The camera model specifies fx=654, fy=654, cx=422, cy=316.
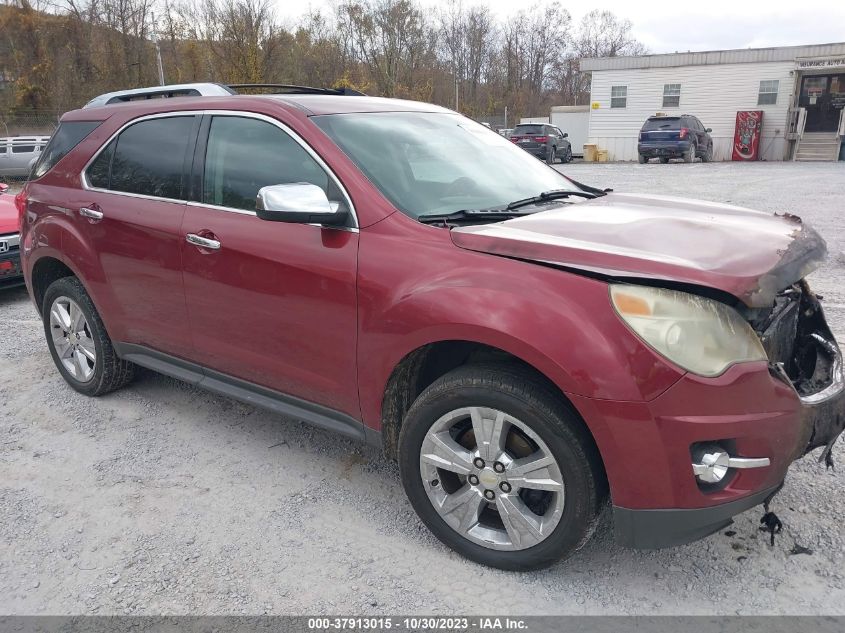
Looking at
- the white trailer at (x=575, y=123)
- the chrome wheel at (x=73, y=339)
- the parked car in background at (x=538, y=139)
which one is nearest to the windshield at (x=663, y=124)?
the parked car in background at (x=538, y=139)

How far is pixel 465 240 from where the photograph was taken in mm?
2490

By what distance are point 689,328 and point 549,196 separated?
141 centimetres

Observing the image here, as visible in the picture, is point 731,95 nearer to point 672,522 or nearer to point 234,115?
point 234,115

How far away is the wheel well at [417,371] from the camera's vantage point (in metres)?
2.64

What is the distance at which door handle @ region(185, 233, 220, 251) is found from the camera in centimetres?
318

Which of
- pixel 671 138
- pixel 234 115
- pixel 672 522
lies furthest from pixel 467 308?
pixel 671 138

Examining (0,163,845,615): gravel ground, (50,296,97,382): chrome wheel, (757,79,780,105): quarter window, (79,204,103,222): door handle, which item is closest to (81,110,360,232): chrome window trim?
(79,204,103,222): door handle

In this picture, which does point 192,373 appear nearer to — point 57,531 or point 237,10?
point 57,531

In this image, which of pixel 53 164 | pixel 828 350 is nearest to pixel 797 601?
pixel 828 350

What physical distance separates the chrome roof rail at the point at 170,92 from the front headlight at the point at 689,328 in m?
2.64

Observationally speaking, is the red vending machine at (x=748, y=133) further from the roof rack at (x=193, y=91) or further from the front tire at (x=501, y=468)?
the front tire at (x=501, y=468)

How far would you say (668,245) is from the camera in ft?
7.84

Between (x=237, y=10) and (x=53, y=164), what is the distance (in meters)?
33.1

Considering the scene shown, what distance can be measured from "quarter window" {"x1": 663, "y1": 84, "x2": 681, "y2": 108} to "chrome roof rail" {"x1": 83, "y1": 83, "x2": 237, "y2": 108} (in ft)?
98.4
